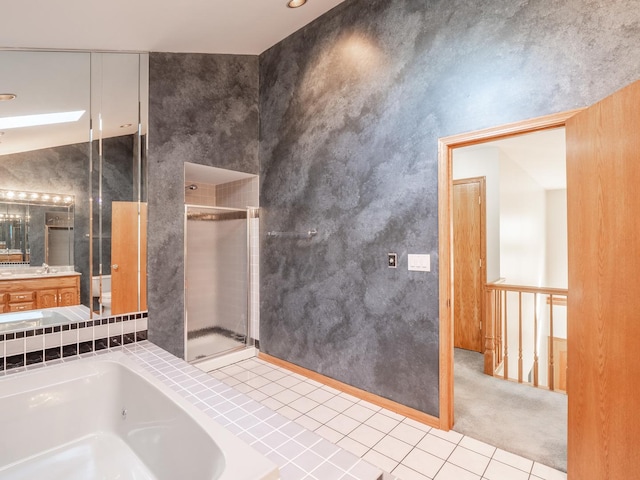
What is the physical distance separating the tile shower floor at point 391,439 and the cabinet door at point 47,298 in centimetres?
152

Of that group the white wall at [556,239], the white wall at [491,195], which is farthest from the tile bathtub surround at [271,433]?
the white wall at [556,239]

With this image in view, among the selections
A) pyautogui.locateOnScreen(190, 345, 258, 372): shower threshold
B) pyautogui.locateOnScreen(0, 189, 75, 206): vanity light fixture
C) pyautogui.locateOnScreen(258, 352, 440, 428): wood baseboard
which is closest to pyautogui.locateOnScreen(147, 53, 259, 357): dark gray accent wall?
pyautogui.locateOnScreen(190, 345, 258, 372): shower threshold

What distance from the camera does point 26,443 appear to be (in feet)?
5.37

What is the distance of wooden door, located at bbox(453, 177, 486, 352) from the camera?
146 inches

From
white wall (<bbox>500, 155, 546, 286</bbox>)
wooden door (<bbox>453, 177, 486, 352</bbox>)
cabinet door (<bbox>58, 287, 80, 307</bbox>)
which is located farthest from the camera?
white wall (<bbox>500, 155, 546, 286</bbox>)

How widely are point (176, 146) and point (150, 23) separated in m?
0.92

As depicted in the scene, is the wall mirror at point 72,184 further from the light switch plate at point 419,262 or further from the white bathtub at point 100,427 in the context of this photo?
the light switch plate at point 419,262

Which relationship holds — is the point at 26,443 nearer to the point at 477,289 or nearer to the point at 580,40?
the point at 580,40

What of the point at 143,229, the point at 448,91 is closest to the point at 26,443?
the point at 143,229

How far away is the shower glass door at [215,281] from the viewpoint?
3.16 m

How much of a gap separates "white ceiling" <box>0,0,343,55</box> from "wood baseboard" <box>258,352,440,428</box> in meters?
3.03

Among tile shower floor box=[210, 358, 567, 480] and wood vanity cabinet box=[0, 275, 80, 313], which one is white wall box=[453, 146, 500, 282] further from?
wood vanity cabinet box=[0, 275, 80, 313]

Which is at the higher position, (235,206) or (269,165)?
(269,165)

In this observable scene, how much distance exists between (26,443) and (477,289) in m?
3.96
